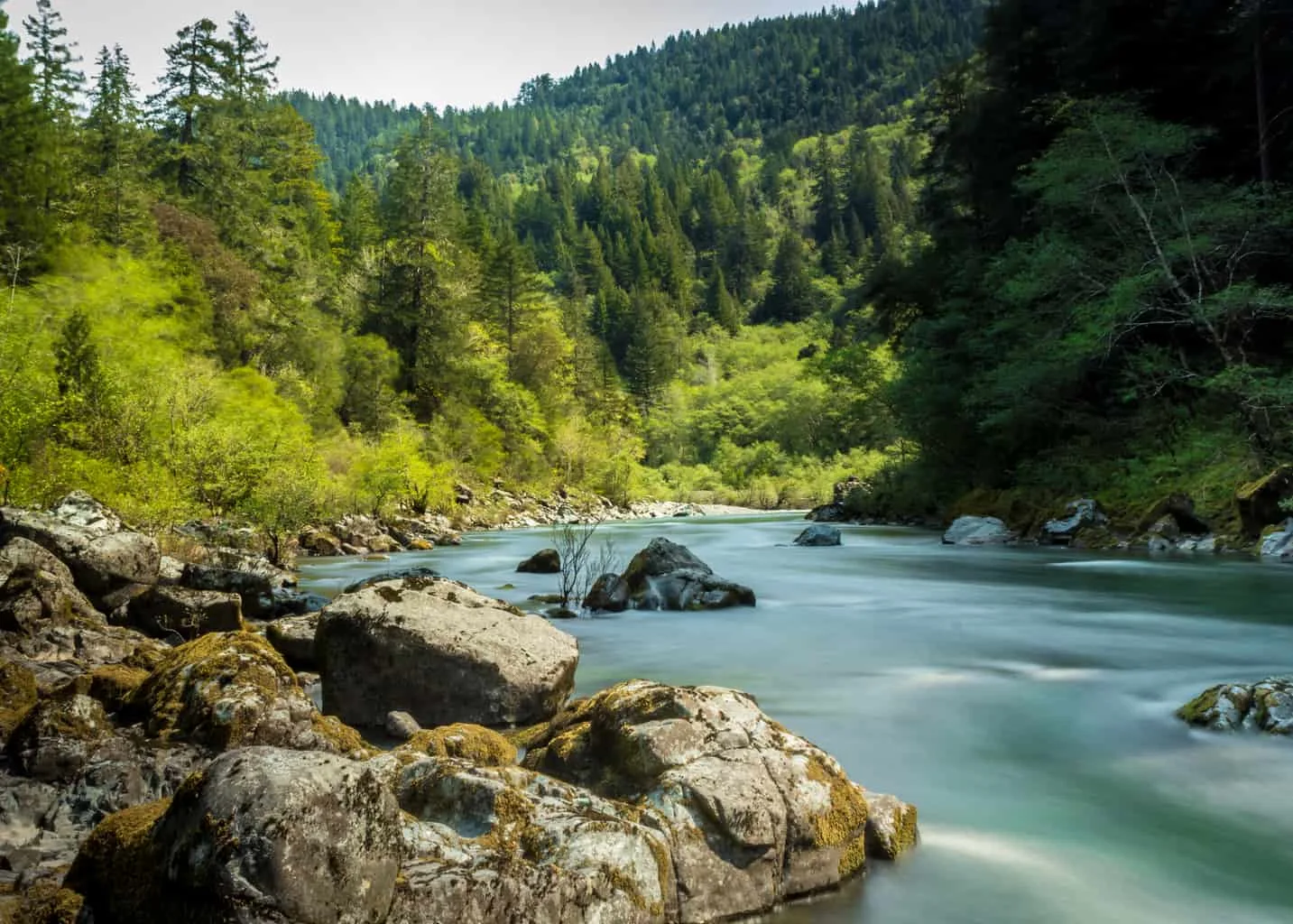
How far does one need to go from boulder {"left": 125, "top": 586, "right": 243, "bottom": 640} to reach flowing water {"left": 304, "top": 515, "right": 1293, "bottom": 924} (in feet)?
13.5

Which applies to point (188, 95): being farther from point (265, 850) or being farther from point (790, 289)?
point (790, 289)

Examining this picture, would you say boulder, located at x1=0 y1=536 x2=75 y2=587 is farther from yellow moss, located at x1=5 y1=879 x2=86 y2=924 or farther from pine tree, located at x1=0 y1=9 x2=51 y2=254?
pine tree, located at x1=0 y1=9 x2=51 y2=254

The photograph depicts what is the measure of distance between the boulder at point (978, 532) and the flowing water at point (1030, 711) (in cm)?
503

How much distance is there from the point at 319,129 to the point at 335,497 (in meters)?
195

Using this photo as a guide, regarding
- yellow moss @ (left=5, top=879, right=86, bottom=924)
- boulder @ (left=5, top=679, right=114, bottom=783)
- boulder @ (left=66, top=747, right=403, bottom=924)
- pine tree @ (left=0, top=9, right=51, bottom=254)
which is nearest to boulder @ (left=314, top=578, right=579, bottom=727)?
boulder @ (left=5, top=679, right=114, bottom=783)

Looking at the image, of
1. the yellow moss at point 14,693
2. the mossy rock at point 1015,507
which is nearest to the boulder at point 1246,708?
the yellow moss at point 14,693

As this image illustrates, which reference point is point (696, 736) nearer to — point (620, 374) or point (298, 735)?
point (298, 735)

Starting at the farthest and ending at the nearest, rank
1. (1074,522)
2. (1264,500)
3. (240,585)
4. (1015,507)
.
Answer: (1015,507) < (1074,522) < (1264,500) < (240,585)

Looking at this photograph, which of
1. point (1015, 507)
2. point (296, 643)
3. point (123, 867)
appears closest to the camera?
point (123, 867)

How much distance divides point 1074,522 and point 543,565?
1320 cm

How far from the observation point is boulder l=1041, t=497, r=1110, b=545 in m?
20.0

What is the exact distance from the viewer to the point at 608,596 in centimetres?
1226

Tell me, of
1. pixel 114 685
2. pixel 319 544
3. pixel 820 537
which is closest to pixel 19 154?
pixel 319 544

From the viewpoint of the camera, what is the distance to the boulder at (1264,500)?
14.9 meters
